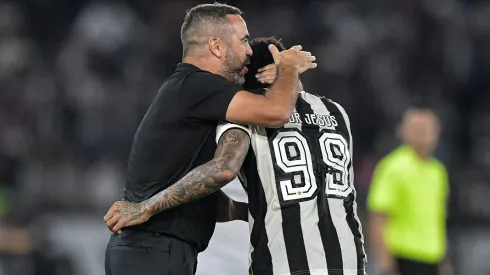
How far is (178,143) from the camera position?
16.6ft

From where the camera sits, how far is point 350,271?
507cm

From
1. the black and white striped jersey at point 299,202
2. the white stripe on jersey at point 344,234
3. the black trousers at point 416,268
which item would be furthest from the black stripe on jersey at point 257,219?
the black trousers at point 416,268

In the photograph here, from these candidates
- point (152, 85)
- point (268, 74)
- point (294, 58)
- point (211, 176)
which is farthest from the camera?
point (152, 85)

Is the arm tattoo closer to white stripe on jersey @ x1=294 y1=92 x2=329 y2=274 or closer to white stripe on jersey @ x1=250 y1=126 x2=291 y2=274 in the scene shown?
white stripe on jersey @ x1=250 y1=126 x2=291 y2=274

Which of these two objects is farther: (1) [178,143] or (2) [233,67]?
(2) [233,67]

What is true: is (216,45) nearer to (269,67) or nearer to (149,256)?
(269,67)

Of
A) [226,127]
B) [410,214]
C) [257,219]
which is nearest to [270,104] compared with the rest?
[226,127]

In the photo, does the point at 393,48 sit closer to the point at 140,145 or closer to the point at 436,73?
the point at 436,73

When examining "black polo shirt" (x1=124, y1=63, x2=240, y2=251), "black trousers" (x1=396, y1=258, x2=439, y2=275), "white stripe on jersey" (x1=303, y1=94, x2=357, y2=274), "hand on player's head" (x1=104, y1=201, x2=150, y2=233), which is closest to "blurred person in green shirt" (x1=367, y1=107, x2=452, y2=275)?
"black trousers" (x1=396, y1=258, x2=439, y2=275)

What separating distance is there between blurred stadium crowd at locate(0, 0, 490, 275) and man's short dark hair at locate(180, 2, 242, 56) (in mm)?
5212

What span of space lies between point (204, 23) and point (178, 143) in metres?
0.64

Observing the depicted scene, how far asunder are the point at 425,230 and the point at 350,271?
3.56m

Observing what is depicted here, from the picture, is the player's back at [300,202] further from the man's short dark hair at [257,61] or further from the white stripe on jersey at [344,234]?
the man's short dark hair at [257,61]

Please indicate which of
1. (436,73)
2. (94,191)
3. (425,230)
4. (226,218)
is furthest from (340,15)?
(226,218)
